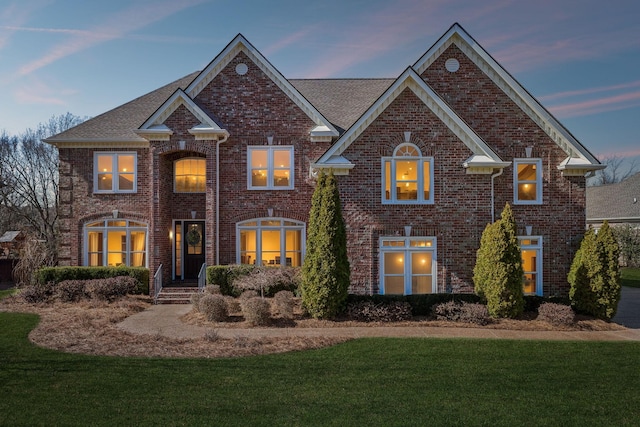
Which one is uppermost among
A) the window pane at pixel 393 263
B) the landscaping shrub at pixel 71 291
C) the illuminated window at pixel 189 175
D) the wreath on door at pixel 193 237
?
the illuminated window at pixel 189 175

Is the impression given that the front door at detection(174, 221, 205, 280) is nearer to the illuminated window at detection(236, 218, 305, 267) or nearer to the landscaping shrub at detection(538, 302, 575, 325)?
the illuminated window at detection(236, 218, 305, 267)

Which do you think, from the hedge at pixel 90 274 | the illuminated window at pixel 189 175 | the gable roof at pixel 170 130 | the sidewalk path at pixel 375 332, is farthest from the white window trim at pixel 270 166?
the sidewalk path at pixel 375 332

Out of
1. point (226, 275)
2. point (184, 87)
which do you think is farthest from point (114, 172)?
point (226, 275)

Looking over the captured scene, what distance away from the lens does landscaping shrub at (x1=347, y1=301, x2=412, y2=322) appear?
1244 cm

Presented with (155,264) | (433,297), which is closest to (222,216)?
(155,264)

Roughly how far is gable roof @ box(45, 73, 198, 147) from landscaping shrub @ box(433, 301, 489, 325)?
13.6 meters

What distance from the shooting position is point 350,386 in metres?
7.29

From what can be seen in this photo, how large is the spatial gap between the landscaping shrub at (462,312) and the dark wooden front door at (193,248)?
1057cm

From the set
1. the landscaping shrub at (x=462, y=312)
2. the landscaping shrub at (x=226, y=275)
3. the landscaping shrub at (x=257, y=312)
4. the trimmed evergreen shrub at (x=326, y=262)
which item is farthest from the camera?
the landscaping shrub at (x=226, y=275)

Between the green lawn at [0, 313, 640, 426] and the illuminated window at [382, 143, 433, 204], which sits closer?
the green lawn at [0, 313, 640, 426]

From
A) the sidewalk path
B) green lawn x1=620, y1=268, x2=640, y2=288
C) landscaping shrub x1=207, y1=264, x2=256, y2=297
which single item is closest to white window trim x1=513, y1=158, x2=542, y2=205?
the sidewalk path

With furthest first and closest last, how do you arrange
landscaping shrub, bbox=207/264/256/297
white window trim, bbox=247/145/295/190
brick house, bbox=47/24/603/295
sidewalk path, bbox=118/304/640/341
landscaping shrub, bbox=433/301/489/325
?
white window trim, bbox=247/145/295/190 < landscaping shrub, bbox=207/264/256/297 < brick house, bbox=47/24/603/295 < landscaping shrub, bbox=433/301/489/325 < sidewalk path, bbox=118/304/640/341

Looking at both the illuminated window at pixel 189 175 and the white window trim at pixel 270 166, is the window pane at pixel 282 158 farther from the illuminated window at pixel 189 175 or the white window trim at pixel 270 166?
the illuminated window at pixel 189 175

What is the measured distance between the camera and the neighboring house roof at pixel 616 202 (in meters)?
34.7
